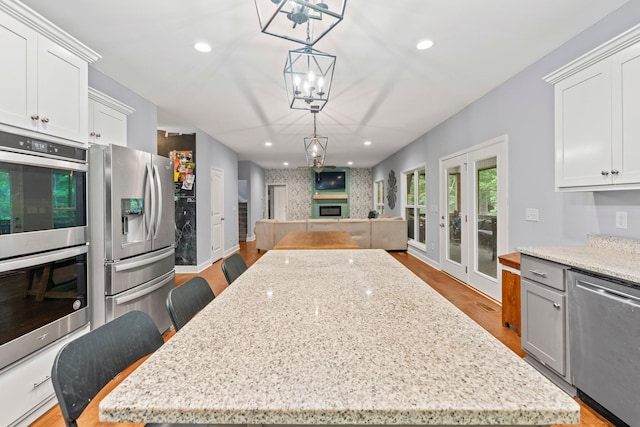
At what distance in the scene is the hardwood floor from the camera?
5.12 feet

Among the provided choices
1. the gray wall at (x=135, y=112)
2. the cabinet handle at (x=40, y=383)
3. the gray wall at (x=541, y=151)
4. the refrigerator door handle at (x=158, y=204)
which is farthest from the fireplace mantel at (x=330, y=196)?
the cabinet handle at (x=40, y=383)

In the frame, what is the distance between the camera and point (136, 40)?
2.37 m

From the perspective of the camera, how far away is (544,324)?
1901 mm

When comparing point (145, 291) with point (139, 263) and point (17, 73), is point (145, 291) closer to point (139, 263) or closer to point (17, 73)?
point (139, 263)

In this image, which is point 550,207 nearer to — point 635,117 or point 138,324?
point 635,117

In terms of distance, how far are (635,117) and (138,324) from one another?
2705mm

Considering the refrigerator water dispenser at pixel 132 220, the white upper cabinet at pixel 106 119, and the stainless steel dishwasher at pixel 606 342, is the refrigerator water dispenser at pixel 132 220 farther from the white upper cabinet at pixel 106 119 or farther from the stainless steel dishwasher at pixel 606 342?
the stainless steel dishwasher at pixel 606 342

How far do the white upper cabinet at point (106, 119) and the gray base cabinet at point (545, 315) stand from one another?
12.2 ft

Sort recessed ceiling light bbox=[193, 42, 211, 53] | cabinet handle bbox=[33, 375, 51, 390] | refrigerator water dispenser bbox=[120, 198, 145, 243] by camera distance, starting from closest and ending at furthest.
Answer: cabinet handle bbox=[33, 375, 51, 390], refrigerator water dispenser bbox=[120, 198, 145, 243], recessed ceiling light bbox=[193, 42, 211, 53]

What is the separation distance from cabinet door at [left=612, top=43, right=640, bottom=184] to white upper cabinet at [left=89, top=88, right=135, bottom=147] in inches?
152

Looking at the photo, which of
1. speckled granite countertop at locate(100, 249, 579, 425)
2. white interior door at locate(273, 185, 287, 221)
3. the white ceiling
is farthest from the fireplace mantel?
speckled granite countertop at locate(100, 249, 579, 425)

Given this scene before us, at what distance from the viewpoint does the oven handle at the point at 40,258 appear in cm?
150

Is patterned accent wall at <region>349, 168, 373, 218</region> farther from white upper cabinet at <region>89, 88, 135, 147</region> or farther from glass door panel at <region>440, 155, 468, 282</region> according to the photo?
white upper cabinet at <region>89, 88, 135, 147</region>

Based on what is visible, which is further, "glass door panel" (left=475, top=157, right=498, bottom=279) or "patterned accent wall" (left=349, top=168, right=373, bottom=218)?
"patterned accent wall" (left=349, top=168, right=373, bottom=218)
